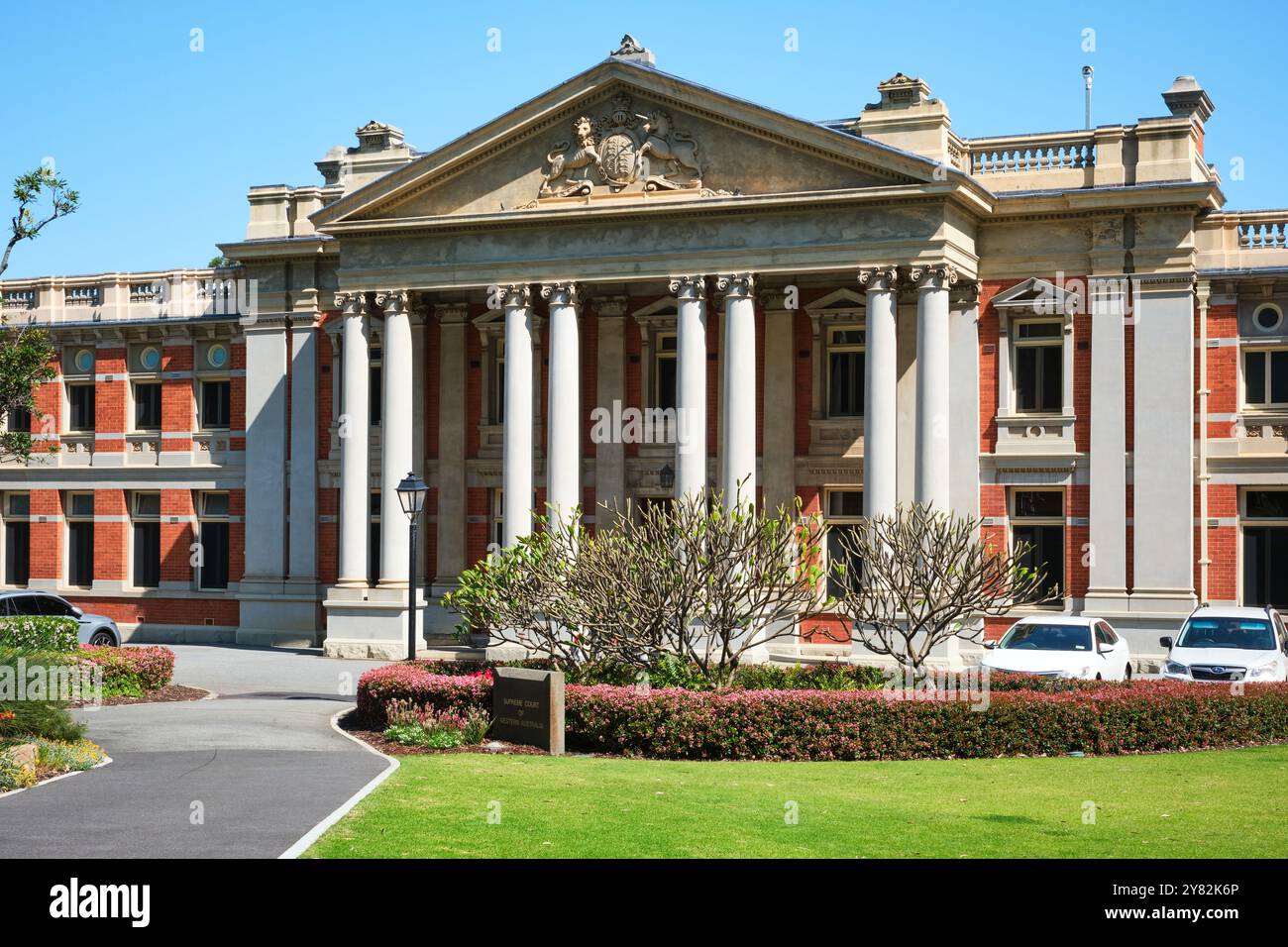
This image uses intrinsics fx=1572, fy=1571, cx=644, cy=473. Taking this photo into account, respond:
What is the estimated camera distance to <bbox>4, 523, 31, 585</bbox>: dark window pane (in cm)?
4688

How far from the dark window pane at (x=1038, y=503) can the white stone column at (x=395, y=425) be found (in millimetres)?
14323

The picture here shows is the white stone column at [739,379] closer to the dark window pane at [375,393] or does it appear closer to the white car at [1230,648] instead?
the white car at [1230,648]

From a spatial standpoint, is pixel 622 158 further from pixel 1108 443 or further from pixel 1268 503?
Answer: pixel 1268 503

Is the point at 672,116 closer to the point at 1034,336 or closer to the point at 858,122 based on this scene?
the point at 858,122

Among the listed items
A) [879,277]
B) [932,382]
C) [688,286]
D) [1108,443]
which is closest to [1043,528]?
[1108,443]

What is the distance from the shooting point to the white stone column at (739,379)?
34688 millimetres

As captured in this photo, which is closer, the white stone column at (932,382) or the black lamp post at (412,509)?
the black lamp post at (412,509)

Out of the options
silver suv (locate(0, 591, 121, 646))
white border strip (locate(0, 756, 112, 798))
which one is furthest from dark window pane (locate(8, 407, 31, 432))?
white border strip (locate(0, 756, 112, 798))

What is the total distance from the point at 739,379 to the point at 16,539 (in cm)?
2456

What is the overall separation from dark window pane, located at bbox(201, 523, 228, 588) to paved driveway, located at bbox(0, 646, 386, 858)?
16.2 m

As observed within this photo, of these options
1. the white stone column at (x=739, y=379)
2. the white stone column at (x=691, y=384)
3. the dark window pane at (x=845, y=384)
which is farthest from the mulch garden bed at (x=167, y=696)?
the dark window pane at (x=845, y=384)

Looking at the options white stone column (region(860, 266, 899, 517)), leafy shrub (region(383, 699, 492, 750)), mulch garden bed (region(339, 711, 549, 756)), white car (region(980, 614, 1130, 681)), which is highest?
white stone column (region(860, 266, 899, 517))

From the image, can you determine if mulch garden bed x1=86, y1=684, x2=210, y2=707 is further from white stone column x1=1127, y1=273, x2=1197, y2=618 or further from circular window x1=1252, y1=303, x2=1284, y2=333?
circular window x1=1252, y1=303, x2=1284, y2=333

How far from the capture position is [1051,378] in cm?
3578
